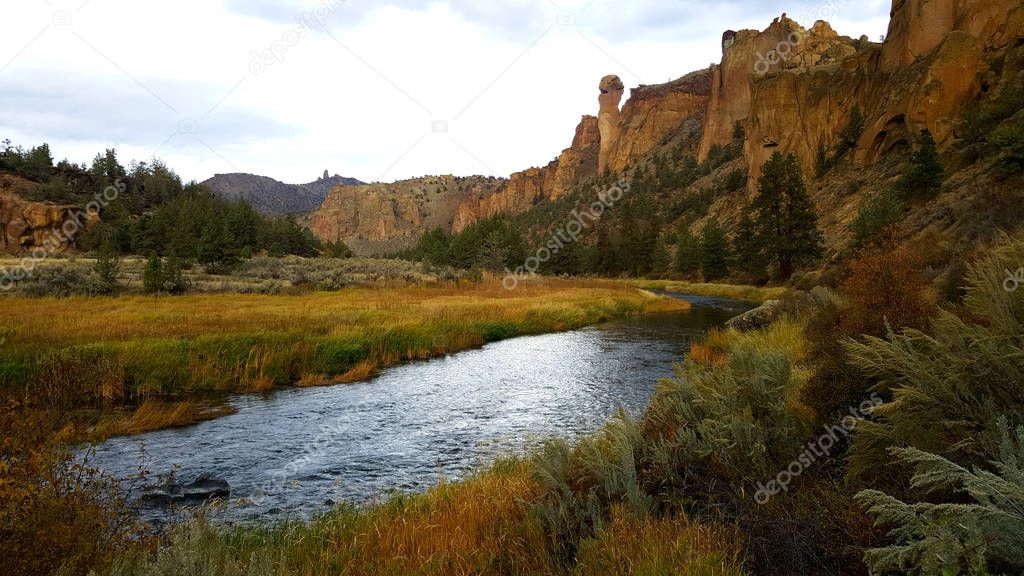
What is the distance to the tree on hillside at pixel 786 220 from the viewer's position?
43219 millimetres

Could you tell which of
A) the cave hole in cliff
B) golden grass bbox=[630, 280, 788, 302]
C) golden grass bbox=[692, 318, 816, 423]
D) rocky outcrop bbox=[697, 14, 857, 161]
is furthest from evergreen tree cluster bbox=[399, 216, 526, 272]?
rocky outcrop bbox=[697, 14, 857, 161]

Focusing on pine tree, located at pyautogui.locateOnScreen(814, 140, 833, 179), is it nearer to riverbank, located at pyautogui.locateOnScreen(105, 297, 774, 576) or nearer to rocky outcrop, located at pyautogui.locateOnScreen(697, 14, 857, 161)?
rocky outcrop, located at pyautogui.locateOnScreen(697, 14, 857, 161)

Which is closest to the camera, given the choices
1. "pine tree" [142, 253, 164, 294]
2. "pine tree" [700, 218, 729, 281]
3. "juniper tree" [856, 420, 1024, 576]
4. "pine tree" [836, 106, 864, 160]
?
"juniper tree" [856, 420, 1024, 576]

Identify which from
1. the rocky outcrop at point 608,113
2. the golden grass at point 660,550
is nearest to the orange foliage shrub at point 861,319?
the golden grass at point 660,550

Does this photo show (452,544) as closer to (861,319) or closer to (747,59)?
(861,319)

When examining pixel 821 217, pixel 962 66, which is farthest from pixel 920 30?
pixel 821 217

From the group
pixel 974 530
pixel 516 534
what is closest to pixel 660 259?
pixel 516 534

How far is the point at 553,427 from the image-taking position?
9984 millimetres

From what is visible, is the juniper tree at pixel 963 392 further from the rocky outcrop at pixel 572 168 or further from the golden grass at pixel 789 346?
the rocky outcrop at pixel 572 168
